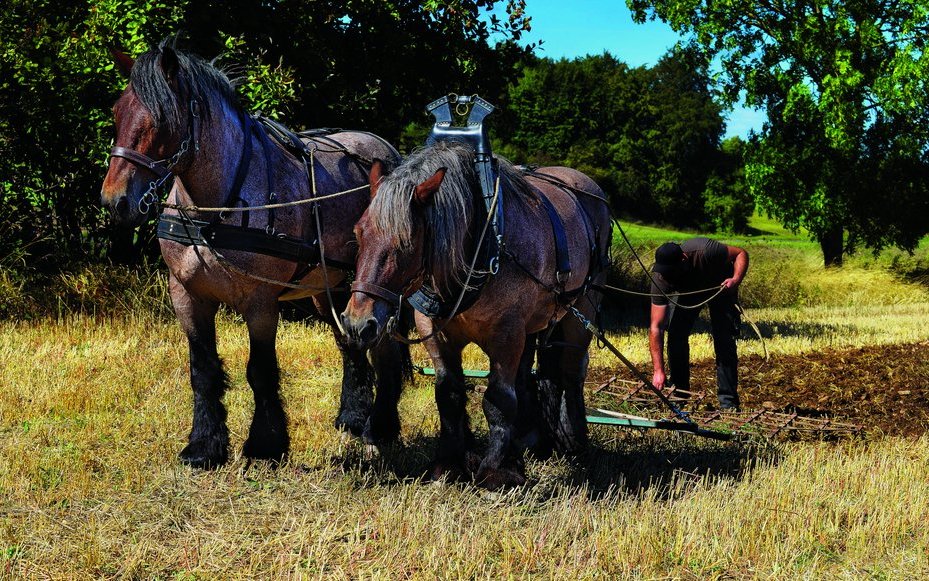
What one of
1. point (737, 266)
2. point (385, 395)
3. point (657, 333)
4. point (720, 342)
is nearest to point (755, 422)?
point (720, 342)

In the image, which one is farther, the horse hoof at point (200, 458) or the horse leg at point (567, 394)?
the horse leg at point (567, 394)

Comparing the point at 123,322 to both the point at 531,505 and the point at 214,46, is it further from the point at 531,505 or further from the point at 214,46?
the point at 531,505

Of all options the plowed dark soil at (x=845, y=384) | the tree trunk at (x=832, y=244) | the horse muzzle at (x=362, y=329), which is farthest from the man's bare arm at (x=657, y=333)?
the tree trunk at (x=832, y=244)

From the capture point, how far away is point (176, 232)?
16.2ft

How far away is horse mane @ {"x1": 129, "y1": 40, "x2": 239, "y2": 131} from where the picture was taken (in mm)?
4562

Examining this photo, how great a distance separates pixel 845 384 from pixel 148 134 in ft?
24.2

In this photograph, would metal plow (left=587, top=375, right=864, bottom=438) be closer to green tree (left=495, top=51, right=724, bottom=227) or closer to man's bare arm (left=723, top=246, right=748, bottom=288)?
man's bare arm (left=723, top=246, right=748, bottom=288)

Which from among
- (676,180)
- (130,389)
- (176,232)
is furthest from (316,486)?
(676,180)

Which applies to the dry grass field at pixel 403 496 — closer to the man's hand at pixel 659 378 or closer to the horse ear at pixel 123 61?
the man's hand at pixel 659 378

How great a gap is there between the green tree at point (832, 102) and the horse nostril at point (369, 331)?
1805 cm

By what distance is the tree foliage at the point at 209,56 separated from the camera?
402 inches

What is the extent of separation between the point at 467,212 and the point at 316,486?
5.73ft

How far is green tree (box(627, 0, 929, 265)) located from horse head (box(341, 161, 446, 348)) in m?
17.7

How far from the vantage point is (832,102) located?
20.2 m
